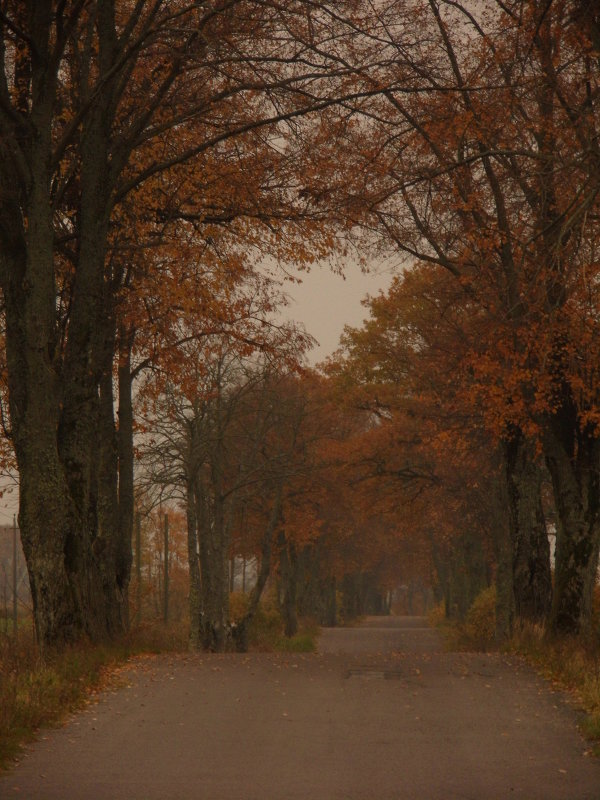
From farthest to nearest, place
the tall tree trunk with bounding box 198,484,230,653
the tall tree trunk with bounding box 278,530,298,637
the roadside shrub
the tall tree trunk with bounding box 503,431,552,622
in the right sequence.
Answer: the tall tree trunk with bounding box 278,530,298,637, the roadside shrub, the tall tree trunk with bounding box 198,484,230,653, the tall tree trunk with bounding box 503,431,552,622

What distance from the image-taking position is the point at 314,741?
902cm

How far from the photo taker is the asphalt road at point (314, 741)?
24.1 feet

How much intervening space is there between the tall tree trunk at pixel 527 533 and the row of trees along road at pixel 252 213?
0.05 meters

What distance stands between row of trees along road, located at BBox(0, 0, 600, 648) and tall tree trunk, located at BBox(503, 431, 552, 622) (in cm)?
5

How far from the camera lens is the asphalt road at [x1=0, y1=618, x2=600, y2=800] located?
7.33 m

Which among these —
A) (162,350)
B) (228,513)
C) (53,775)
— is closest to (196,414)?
(228,513)

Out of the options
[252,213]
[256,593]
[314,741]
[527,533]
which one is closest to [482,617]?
[256,593]

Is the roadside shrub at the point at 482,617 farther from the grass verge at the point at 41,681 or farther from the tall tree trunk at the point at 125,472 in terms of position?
the grass verge at the point at 41,681

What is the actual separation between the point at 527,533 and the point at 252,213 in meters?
8.92

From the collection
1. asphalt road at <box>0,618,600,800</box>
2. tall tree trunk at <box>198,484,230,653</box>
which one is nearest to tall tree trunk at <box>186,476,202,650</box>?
tall tree trunk at <box>198,484,230,653</box>

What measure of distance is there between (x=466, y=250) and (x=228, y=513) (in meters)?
19.8

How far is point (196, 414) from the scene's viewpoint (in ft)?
106

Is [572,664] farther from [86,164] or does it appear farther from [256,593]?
[256,593]

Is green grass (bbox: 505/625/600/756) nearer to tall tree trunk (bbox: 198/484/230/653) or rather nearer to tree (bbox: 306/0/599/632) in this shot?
tree (bbox: 306/0/599/632)
